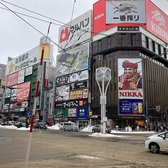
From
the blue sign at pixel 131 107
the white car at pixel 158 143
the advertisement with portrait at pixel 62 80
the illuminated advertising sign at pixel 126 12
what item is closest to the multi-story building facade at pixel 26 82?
the advertisement with portrait at pixel 62 80

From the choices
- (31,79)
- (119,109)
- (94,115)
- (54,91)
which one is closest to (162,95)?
(119,109)

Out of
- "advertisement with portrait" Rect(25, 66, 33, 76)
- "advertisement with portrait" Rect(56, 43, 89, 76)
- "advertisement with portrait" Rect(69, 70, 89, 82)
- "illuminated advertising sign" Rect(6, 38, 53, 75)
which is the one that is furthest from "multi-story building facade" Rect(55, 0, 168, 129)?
"illuminated advertising sign" Rect(6, 38, 53, 75)

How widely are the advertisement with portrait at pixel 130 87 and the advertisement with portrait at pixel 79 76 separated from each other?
12909mm

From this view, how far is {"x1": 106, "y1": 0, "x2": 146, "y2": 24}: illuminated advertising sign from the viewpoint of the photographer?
217 ft

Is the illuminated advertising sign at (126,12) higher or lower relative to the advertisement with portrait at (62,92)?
higher

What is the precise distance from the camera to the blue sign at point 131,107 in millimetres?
59750

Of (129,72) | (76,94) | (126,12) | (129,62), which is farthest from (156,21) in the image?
(76,94)

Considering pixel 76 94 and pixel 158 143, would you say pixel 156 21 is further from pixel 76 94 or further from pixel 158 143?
pixel 158 143

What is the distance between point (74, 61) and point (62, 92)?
40.0 ft

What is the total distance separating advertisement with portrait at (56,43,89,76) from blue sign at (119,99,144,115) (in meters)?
19.0

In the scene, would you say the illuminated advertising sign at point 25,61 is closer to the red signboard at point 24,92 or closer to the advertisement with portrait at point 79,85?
the red signboard at point 24,92

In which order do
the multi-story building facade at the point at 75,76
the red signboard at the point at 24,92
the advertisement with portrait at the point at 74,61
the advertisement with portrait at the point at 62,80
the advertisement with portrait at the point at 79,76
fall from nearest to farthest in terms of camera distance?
the multi-story building facade at the point at 75,76, the advertisement with portrait at the point at 79,76, the advertisement with portrait at the point at 74,61, the advertisement with portrait at the point at 62,80, the red signboard at the point at 24,92

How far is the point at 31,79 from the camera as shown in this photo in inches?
4094

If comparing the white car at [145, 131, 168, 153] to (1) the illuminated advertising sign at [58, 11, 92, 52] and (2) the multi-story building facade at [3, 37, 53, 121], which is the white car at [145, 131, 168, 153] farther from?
(2) the multi-story building facade at [3, 37, 53, 121]
